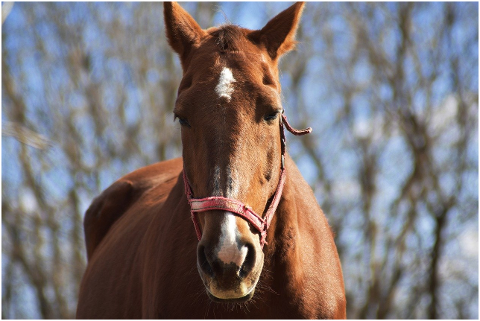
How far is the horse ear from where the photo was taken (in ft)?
11.2

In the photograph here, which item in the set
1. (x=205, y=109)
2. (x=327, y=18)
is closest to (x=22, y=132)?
(x=205, y=109)

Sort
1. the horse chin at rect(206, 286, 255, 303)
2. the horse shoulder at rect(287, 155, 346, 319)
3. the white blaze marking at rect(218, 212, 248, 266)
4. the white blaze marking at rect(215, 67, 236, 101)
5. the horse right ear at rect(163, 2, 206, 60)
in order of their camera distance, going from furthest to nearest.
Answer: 1. the horse right ear at rect(163, 2, 206, 60)
2. the horse shoulder at rect(287, 155, 346, 319)
3. the white blaze marking at rect(215, 67, 236, 101)
4. the horse chin at rect(206, 286, 255, 303)
5. the white blaze marking at rect(218, 212, 248, 266)

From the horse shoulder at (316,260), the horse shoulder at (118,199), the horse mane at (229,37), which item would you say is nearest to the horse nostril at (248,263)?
the horse shoulder at (316,260)

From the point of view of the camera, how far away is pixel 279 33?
346cm

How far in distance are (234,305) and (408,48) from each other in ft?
42.4

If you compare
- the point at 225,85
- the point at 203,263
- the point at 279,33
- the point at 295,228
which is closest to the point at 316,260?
the point at 295,228

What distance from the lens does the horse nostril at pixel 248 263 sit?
101 inches

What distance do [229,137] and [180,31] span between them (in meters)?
1.02

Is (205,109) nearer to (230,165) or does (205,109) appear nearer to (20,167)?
(230,165)

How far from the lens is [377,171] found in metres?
15.6

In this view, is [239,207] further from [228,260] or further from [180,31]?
[180,31]

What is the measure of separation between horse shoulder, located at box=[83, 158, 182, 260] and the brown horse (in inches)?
67.9

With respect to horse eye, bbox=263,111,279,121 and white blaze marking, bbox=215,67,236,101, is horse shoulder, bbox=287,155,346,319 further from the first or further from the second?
white blaze marking, bbox=215,67,236,101

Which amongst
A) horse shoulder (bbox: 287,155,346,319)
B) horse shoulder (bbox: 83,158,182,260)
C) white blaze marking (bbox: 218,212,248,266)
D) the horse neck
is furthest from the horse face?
horse shoulder (bbox: 83,158,182,260)
